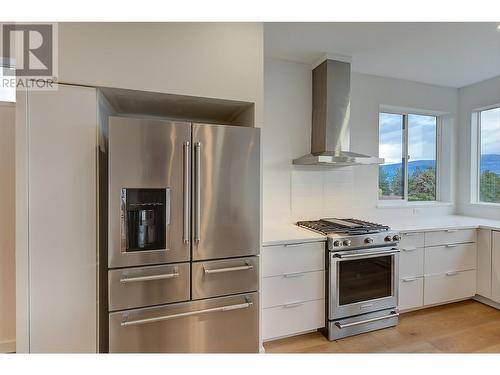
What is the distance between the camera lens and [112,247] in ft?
4.72

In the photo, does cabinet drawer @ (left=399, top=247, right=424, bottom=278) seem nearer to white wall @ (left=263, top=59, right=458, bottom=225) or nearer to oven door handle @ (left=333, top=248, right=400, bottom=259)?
oven door handle @ (left=333, top=248, right=400, bottom=259)

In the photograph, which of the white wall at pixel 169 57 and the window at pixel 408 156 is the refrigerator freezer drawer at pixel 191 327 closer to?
the white wall at pixel 169 57

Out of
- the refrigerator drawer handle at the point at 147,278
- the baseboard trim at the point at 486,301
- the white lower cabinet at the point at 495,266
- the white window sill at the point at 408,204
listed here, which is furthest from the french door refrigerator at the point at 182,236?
the baseboard trim at the point at 486,301

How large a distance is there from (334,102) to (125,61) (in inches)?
75.9

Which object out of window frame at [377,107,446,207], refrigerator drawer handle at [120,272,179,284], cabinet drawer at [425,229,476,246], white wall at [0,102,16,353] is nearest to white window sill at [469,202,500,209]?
window frame at [377,107,446,207]

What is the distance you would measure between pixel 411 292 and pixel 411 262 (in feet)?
0.99

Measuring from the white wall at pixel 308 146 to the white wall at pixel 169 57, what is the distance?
86 cm

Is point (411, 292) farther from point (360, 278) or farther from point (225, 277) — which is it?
point (225, 277)

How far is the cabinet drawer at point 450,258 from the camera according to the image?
2561 mm

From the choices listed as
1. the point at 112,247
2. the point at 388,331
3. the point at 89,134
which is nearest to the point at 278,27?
the point at 89,134

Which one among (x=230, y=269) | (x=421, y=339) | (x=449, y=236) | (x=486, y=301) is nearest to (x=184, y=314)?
(x=230, y=269)

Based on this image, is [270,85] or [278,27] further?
[270,85]

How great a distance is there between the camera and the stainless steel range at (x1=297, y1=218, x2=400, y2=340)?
210 cm

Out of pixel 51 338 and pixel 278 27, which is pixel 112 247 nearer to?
pixel 51 338
